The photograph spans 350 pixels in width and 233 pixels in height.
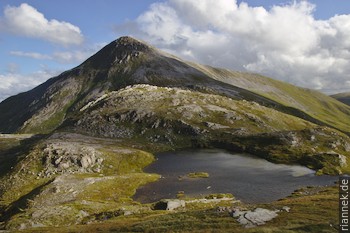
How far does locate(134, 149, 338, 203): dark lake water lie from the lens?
316ft

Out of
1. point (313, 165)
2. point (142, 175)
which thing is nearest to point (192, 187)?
point (142, 175)

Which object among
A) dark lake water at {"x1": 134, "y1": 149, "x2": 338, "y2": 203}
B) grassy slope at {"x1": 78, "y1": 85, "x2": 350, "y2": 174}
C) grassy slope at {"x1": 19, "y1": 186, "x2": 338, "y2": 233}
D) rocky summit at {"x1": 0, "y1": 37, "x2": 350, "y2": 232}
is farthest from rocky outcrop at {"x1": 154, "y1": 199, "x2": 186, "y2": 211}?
grassy slope at {"x1": 78, "y1": 85, "x2": 350, "y2": 174}

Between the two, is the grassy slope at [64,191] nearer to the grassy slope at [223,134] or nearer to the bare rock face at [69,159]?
the bare rock face at [69,159]

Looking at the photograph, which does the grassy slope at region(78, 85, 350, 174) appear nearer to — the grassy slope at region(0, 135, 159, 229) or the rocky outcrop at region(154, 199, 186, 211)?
the grassy slope at region(0, 135, 159, 229)

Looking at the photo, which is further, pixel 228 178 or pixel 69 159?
pixel 69 159

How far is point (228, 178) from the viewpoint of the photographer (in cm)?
11275

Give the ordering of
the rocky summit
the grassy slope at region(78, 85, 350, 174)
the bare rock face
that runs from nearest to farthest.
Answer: the rocky summit < the bare rock face < the grassy slope at region(78, 85, 350, 174)

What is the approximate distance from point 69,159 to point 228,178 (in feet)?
182

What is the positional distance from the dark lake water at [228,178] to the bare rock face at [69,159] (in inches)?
807

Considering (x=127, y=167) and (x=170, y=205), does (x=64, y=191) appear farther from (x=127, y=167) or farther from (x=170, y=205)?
(x=127, y=167)

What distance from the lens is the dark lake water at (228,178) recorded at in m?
96.4

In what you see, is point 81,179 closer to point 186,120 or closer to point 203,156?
point 203,156

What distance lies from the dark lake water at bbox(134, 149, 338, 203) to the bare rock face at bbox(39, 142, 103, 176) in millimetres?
20500

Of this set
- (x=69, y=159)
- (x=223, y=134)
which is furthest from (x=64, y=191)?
(x=223, y=134)
